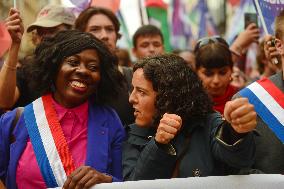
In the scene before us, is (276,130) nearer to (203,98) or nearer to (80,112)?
(203,98)

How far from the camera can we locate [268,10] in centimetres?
389

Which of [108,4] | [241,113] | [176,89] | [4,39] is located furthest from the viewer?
[108,4]

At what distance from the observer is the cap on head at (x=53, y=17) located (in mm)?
4571

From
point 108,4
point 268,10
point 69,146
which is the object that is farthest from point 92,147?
point 108,4

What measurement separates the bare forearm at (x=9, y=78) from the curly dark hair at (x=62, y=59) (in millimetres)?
107

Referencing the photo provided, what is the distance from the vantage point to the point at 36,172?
3254 mm

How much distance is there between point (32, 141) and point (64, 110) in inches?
11.5

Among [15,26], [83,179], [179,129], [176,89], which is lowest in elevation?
[83,179]

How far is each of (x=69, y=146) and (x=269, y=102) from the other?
1096 millimetres

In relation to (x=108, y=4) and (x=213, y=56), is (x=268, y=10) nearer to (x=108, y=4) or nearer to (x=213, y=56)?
(x=213, y=56)

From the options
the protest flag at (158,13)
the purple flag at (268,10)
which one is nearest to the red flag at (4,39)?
the purple flag at (268,10)

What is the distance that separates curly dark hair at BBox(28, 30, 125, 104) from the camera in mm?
3568

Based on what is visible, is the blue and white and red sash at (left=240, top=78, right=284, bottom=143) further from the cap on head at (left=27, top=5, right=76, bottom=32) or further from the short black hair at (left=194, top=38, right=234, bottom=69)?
the cap on head at (left=27, top=5, right=76, bottom=32)

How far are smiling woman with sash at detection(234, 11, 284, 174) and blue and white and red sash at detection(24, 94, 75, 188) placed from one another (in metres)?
0.99
